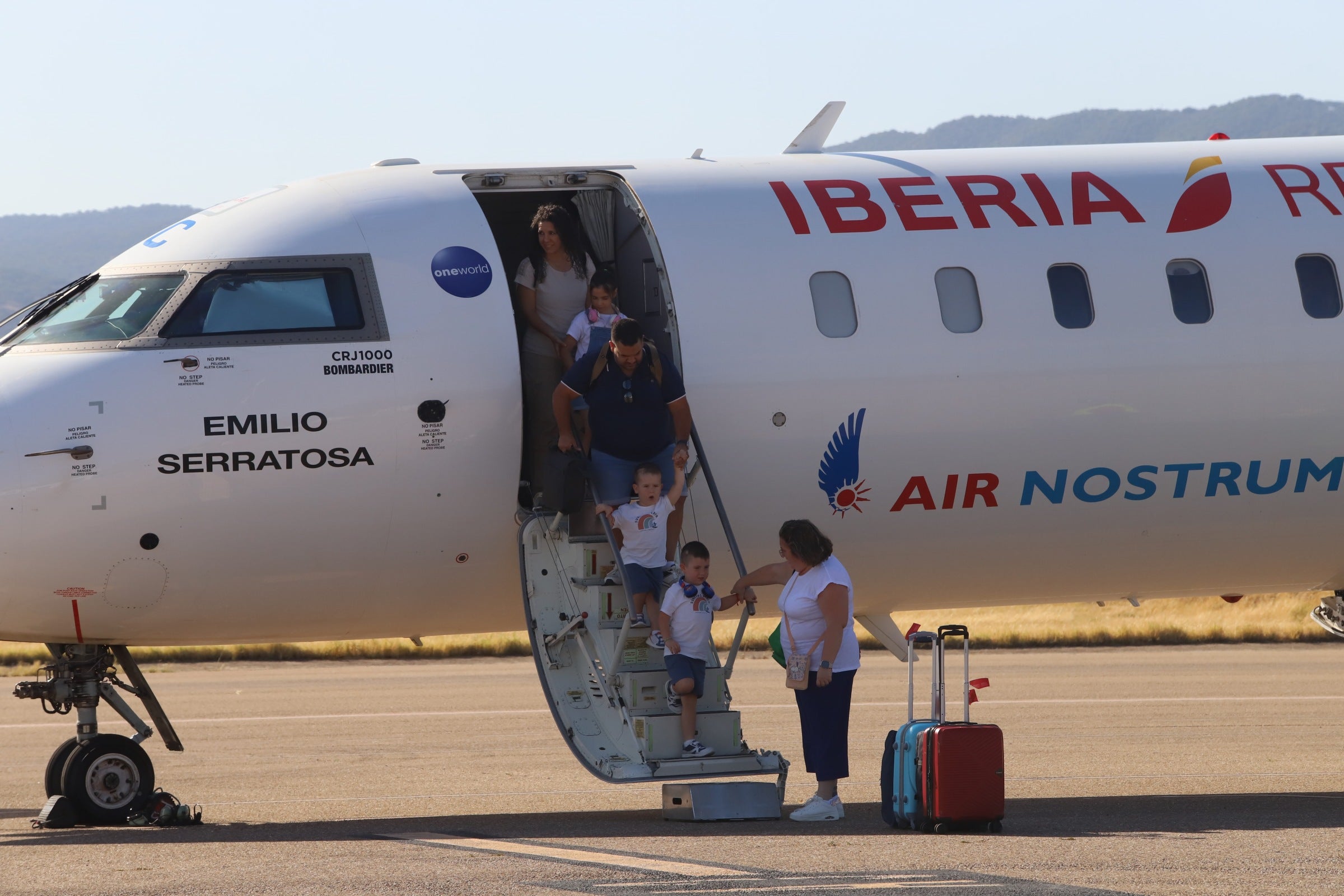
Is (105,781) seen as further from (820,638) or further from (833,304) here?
(833,304)

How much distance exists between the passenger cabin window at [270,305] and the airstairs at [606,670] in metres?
2.02

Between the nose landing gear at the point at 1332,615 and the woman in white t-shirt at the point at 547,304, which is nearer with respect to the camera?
the woman in white t-shirt at the point at 547,304

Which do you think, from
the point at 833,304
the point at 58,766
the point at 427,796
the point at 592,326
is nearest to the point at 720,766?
the point at 592,326

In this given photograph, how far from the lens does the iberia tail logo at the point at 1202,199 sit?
1325cm

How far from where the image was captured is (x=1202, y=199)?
13.4 meters

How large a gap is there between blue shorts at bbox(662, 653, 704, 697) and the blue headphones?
43cm

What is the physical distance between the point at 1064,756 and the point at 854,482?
584cm

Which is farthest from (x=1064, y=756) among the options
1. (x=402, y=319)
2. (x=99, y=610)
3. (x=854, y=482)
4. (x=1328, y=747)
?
(x=99, y=610)

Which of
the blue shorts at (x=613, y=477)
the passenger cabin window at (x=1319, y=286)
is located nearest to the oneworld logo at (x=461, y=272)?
the blue shorts at (x=613, y=477)

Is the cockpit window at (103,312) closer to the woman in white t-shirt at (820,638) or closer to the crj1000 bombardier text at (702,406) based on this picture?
the crj1000 bombardier text at (702,406)

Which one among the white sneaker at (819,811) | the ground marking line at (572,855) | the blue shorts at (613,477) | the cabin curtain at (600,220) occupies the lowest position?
the ground marking line at (572,855)

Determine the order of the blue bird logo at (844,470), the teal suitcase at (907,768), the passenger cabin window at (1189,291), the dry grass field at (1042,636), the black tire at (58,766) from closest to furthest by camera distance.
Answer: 1. the teal suitcase at (907,768)
2. the black tire at (58,766)
3. the blue bird logo at (844,470)
4. the passenger cabin window at (1189,291)
5. the dry grass field at (1042,636)

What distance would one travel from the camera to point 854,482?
12.5 m

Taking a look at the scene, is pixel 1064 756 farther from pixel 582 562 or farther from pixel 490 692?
pixel 490 692
